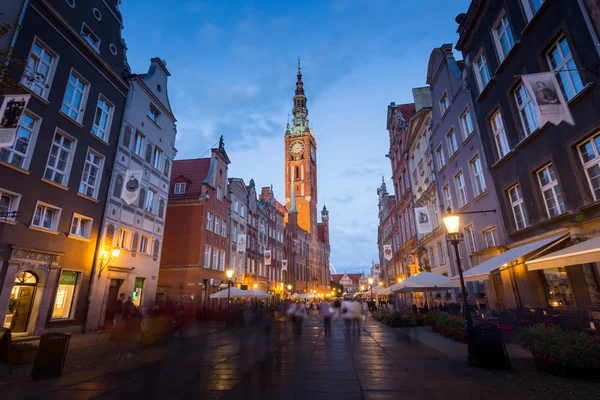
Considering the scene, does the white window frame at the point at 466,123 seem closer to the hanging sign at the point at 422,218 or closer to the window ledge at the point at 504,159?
the window ledge at the point at 504,159

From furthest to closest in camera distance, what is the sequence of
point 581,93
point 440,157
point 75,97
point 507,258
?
point 440,157
point 75,97
point 507,258
point 581,93

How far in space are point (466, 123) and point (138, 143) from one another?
21.4 metres

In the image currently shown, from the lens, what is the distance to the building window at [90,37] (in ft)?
57.9

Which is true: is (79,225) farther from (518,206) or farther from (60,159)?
(518,206)

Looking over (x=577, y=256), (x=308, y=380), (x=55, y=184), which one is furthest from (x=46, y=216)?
(x=577, y=256)

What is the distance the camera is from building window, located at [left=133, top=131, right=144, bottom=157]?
70.5 ft

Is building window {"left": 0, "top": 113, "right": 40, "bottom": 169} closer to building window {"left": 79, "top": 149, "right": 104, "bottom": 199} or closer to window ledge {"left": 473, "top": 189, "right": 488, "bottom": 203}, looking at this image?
building window {"left": 79, "top": 149, "right": 104, "bottom": 199}

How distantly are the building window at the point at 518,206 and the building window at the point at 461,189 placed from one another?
4.55 meters

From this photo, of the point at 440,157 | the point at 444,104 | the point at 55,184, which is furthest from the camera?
the point at 440,157

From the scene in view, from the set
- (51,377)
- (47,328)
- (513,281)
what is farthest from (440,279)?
(47,328)

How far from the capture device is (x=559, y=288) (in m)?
11.7

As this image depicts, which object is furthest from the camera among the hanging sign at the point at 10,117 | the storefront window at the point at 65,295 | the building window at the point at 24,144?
the storefront window at the point at 65,295

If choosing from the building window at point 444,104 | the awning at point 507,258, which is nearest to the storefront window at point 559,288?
the awning at point 507,258

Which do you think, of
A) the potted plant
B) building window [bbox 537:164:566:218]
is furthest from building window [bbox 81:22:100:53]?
building window [bbox 537:164:566:218]
